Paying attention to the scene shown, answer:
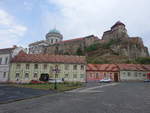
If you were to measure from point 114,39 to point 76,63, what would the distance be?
66.2 m

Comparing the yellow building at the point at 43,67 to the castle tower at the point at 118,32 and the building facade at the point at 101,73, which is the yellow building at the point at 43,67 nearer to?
the building facade at the point at 101,73

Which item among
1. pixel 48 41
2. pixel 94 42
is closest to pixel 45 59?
pixel 94 42

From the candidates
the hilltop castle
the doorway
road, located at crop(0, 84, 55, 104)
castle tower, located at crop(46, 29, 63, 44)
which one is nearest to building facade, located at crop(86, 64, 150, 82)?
the doorway

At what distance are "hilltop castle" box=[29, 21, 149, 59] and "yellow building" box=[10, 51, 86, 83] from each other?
59.4 meters

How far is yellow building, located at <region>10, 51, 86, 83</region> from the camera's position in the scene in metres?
42.6

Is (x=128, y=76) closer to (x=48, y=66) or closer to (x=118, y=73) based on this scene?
(x=118, y=73)

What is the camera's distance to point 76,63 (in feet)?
152

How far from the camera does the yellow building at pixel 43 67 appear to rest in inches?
1676

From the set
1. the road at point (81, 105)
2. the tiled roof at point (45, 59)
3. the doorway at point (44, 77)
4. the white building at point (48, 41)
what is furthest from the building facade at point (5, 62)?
the white building at point (48, 41)

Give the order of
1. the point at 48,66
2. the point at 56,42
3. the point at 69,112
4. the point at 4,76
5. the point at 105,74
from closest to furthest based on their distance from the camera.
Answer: the point at 69,112, the point at 4,76, the point at 48,66, the point at 105,74, the point at 56,42

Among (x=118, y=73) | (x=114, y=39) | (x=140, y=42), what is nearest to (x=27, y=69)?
(x=118, y=73)

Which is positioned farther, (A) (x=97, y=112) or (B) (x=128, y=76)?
(B) (x=128, y=76)

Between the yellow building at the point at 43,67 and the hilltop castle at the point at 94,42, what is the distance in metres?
59.4

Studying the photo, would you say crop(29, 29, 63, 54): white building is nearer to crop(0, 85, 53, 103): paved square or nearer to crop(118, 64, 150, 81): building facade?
crop(118, 64, 150, 81): building facade
